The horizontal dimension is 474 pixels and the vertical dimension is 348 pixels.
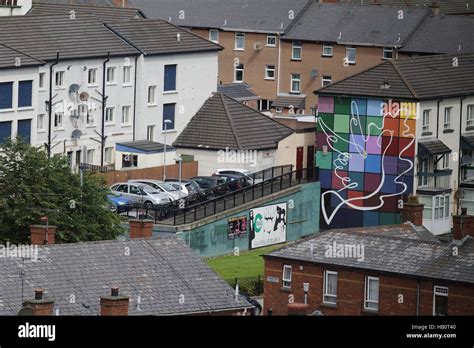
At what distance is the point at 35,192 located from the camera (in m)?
48.7

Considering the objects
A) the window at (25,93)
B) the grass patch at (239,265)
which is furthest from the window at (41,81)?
the grass patch at (239,265)

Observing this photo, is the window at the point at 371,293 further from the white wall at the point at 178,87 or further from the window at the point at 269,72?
the window at the point at 269,72

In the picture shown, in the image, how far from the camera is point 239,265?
177ft

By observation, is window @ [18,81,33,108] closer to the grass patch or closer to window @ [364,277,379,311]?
the grass patch

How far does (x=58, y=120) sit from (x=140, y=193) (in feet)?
29.0

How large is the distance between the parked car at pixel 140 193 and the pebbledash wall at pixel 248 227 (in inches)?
85.5

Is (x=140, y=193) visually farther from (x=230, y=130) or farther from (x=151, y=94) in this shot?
(x=151, y=94)

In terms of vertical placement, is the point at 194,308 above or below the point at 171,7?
below

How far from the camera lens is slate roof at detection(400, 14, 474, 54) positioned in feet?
285

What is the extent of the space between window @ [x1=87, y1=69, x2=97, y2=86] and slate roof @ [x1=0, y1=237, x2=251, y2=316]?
33.9 meters

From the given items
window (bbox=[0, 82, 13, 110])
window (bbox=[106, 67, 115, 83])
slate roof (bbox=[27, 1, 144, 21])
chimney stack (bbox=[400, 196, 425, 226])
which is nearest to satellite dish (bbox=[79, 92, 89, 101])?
window (bbox=[106, 67, 115, 83])
